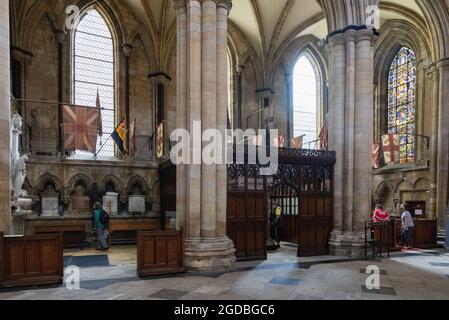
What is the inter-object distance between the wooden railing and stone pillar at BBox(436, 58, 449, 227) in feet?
49.5

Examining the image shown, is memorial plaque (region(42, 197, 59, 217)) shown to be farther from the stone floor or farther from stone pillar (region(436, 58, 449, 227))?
stone pillar (region(436, 58, 449, 227))

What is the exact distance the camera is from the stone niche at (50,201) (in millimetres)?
14953

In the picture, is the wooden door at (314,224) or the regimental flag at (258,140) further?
the regimental flag at (258,140)

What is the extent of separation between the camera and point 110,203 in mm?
16141

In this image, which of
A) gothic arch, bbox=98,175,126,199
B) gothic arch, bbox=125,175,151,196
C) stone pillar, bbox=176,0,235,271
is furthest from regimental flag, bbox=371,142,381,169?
gothic arch, bbox=98,175,126,199

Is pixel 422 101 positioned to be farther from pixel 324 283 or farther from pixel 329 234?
pixel 324 283

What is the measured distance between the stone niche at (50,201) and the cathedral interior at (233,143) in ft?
0.27

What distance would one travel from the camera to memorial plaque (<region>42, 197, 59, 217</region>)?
49.0 ft

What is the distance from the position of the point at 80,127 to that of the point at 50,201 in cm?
367

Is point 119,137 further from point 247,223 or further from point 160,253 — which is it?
point 160,253

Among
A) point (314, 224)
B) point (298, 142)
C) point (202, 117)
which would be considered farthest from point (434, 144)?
point (202, 117)

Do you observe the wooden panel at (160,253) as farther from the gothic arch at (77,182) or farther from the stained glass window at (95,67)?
the stained glass window at (95,67)

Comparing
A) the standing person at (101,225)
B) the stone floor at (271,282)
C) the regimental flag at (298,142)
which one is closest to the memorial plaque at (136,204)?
the standing person at (101,225)

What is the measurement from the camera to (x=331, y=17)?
12.9 m
